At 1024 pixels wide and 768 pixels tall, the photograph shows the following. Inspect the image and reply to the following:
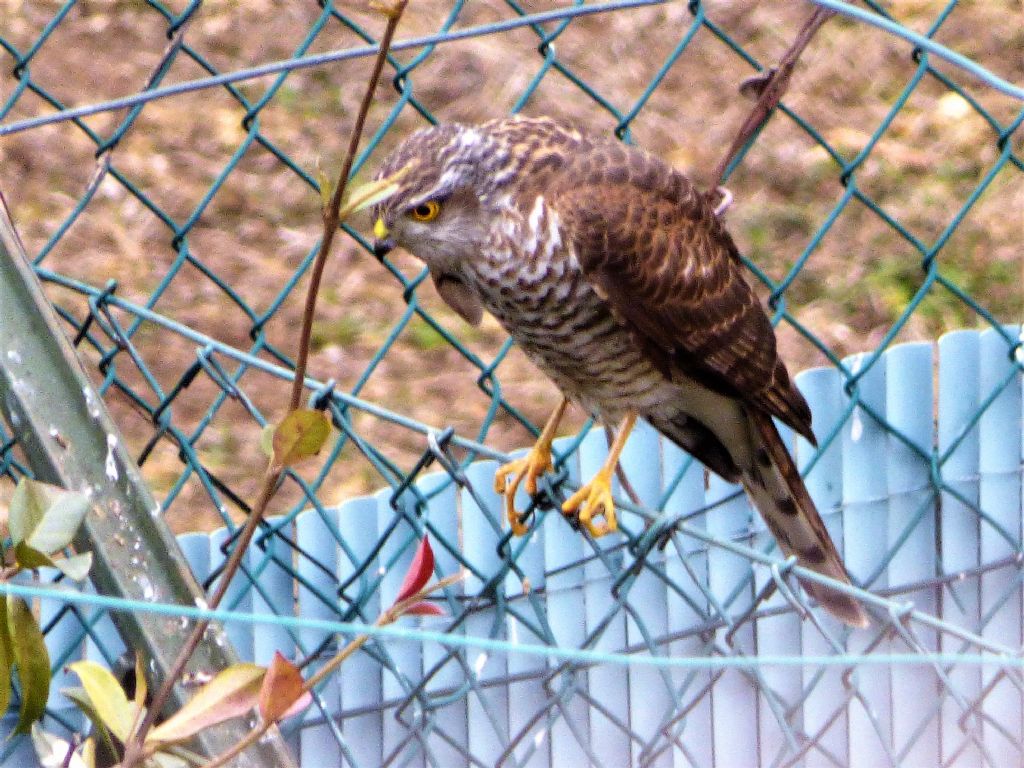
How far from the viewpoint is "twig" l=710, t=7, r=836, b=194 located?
224 cm

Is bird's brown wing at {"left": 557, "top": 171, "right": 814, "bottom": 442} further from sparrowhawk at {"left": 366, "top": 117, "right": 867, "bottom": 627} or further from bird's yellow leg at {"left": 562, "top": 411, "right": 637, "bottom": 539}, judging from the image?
bird's yellow leg at {"left": 562, "top": 411, "right": 637, "bottom": 539}

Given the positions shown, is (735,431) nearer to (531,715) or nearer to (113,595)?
(531,715)

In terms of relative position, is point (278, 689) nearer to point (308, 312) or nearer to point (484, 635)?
point (308, 312)

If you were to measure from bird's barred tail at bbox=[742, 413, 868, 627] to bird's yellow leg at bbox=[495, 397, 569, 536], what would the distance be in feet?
1.21

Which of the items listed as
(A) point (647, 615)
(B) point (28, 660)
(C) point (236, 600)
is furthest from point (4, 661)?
(A) point (647, 615)

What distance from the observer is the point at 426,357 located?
4.51m

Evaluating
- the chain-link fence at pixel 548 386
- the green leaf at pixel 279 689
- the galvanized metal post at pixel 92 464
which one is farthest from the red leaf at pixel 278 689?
the galvanized metal post at pixel 92 464

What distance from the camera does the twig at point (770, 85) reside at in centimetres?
224

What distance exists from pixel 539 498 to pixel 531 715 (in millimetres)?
394

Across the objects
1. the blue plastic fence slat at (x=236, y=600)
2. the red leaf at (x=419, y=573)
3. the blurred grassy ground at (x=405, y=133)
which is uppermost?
the blurred grassy ground at (x=405, y=133)

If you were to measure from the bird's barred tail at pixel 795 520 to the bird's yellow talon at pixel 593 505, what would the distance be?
0.32 meters

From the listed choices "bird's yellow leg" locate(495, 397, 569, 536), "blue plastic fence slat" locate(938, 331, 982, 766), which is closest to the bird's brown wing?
"bird's yellow leg" locate(495, 397, 569, 536)

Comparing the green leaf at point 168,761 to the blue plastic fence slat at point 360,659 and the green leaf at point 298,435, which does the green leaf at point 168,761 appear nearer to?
the green leaf at point 298,435

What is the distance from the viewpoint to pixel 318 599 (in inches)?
101
